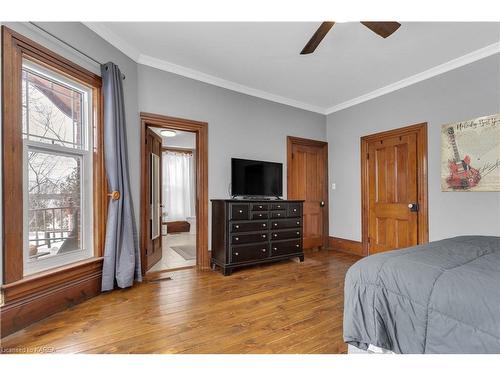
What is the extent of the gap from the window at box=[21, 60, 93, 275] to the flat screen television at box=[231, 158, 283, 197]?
68.3 inches

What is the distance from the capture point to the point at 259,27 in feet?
7.92

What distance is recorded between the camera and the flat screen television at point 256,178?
3.49 meters

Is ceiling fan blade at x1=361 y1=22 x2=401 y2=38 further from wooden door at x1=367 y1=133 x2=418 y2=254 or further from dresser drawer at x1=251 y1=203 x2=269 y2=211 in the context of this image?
dresser drawer at x1=251 y1=203 x2=269 y2=211

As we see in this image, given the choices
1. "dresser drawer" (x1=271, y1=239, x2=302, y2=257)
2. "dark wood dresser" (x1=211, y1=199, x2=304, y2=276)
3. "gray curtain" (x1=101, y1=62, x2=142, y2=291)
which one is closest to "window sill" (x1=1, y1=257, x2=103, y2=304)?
"gray curtain" (x1=101, y1=62, x2=142, y2=291)

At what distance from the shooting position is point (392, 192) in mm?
3719

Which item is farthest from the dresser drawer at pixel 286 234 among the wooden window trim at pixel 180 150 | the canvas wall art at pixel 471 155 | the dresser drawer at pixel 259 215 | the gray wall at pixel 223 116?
the wooden window trim at pixel 180 150

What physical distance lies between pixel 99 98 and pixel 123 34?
0.72 metres

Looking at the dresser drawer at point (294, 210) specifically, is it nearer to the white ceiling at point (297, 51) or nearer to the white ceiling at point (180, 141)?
the white ceiling at point (297, 51)

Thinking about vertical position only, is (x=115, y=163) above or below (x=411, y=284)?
above

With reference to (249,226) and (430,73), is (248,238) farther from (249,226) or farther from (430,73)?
(430,73)

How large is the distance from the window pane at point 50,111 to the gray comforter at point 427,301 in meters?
2.56
